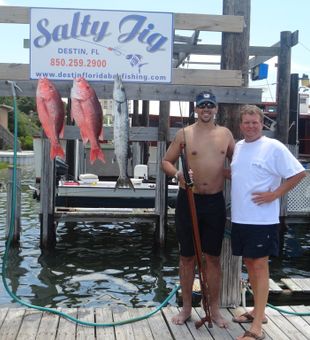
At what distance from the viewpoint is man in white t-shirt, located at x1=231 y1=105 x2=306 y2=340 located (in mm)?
3693

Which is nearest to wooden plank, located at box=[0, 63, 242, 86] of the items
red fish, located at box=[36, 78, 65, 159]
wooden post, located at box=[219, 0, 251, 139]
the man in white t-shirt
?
wooden post, located at box=[219, 0, 251, 139]

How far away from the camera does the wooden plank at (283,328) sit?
153 inches

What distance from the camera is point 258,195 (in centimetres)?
370

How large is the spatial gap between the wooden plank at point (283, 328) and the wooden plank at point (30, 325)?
184 cm

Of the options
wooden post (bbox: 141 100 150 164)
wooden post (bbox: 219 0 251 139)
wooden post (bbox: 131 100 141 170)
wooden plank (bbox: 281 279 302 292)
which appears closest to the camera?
wooden post (bbox: 219 0 251 139)

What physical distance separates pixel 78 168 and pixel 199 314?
9161 millimetres

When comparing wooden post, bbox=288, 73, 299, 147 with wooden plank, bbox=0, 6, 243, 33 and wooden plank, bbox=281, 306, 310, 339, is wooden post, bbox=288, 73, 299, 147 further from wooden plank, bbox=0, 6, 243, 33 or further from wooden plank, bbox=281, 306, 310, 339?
wooden plank, bbox=281, 306, 310, 339

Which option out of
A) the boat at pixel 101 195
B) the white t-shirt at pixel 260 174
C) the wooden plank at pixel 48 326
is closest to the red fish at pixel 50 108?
the wooden plank at pixel 48 326

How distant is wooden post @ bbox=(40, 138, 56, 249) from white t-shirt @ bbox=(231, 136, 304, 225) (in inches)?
192

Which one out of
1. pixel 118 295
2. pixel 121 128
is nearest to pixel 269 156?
pixel 121 128

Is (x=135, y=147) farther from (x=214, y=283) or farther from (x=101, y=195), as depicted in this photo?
(x=214, y=283)

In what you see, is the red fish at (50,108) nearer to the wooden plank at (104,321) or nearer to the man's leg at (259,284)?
the wooden plank at (104,321)

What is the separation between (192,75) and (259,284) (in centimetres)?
264

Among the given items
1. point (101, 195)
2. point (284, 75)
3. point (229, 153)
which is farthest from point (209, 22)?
point (101, 195)
